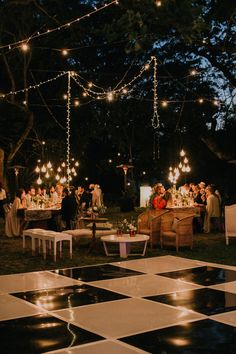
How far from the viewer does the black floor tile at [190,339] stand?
4.93 metres

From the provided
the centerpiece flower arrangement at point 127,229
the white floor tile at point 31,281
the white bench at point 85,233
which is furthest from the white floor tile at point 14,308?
the white bench at point 85,233

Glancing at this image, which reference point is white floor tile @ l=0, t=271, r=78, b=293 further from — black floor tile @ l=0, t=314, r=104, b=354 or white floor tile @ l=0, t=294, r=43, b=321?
black floor tile @ l=0, t=314, r=104, b=354

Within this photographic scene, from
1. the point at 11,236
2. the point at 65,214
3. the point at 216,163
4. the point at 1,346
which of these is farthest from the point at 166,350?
the point at 216,163

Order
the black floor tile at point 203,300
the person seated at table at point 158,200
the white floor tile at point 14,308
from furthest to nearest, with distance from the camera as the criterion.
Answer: the person seated at table at point 158,200
the black floor tile at point 203,300
the white floor tile at point 14,308

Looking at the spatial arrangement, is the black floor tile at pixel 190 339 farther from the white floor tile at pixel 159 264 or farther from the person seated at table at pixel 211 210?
the person seated at table at pixel 211 210

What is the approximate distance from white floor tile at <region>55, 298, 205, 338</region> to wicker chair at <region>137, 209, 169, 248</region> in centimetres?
533

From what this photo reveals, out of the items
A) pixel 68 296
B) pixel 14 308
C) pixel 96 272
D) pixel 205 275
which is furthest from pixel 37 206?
pixel 14 308

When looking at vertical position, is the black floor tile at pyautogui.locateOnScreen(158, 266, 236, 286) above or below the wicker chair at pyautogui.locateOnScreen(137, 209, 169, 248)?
below

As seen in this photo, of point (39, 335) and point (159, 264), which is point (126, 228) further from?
point (39, 335)

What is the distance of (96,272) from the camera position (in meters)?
9.08

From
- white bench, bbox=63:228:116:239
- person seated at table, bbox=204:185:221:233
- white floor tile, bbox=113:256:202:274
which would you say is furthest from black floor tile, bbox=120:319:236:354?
person seated at table, bbox=204:185:221:233

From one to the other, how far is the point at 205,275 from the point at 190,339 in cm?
357

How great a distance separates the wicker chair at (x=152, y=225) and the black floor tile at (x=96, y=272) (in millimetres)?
2662

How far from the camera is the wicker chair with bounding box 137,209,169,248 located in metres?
12.1
